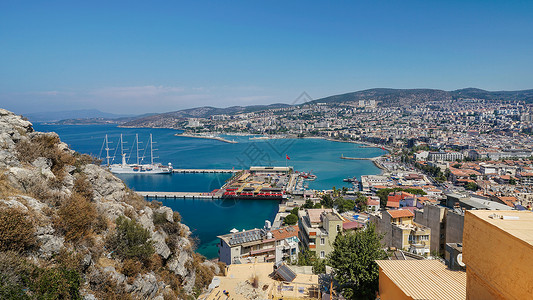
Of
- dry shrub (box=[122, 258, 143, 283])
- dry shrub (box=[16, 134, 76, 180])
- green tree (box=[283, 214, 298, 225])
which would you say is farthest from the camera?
green tree (box=[283, 214, 298, 225])

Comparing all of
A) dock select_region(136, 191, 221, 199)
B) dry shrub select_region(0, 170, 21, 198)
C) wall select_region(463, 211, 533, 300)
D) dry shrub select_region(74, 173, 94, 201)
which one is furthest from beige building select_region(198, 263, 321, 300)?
dock select_region(136, 191, 221, 199)

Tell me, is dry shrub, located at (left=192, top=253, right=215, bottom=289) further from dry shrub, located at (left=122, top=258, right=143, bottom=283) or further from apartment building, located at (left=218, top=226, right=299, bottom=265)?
apartment building, located at (left=218, top=226, right=299, bottom=265)

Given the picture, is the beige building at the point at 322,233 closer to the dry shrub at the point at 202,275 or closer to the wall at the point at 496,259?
the dry shrub at the point at 202,275

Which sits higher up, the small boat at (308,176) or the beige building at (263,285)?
the beige building at (263,285)

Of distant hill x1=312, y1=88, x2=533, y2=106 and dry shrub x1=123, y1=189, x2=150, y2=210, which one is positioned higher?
distant hill x1=312, y1=88, x2=533, y2=106

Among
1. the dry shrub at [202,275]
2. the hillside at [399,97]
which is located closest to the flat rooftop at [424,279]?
the dry shrub at [202,275]

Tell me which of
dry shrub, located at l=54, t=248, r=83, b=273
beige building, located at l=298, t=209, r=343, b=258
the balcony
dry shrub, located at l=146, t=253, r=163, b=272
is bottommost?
the balcony

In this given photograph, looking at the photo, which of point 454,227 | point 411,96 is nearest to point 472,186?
point 454,227
